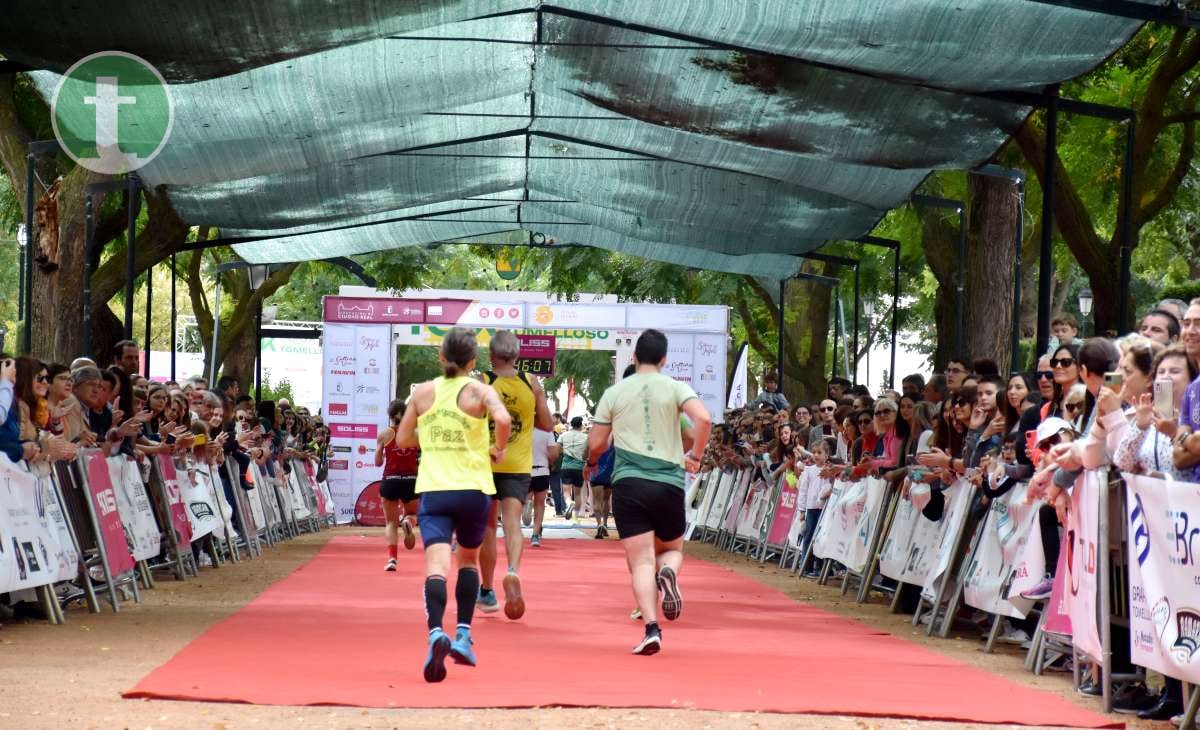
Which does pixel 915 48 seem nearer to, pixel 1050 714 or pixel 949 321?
pixel 1050 714

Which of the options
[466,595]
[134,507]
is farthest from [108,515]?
[466,595]

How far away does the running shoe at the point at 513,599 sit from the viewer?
1126cm

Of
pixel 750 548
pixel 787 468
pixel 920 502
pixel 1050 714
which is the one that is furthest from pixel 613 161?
pixel 1050 714

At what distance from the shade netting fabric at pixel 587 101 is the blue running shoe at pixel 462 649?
215 inches

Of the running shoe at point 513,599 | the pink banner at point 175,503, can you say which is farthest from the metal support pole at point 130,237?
the running shoe at point 513,599

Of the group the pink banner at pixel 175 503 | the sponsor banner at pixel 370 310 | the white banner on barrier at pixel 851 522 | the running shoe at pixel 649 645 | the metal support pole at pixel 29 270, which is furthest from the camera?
the sponsor banner at pixel 370 310

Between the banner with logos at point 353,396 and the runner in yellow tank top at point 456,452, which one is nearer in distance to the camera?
the runner in yellow tank top at point 456,452

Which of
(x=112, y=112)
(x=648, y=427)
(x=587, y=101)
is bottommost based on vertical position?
(x=648, y=427)

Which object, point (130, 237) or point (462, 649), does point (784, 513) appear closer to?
point (130, 237)

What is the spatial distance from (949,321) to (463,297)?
583 inches

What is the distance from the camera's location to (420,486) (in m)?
9.26

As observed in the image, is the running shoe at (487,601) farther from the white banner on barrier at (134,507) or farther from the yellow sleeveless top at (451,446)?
the white banner on barrier at (134,507)

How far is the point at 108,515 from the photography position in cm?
1306

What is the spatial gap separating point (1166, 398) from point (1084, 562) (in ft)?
4.46
